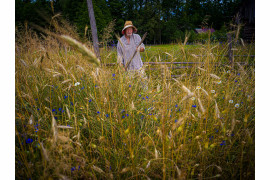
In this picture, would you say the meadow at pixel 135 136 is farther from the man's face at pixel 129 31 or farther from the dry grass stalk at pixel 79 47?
the man's face at pixel 129 31

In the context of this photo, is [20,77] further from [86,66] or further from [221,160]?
[221,160]

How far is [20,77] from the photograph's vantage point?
1.78 metres

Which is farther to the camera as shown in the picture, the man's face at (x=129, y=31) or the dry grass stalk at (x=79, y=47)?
the man's face at (x=129, y=31)

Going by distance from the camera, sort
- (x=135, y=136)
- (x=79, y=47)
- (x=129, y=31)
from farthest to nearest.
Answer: (x=129, y=31) < (x=135, y=136) < (x=79, y=47)

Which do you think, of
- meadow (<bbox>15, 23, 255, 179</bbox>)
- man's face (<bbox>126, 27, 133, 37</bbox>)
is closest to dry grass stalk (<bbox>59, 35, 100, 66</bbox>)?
meadow (<bbox>15, 23, 255, 179</bbox>)

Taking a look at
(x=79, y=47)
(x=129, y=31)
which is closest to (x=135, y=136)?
(x=79, y=47)

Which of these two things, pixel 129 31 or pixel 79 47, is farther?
pixel 129 31

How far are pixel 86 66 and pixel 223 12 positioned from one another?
1306 inches

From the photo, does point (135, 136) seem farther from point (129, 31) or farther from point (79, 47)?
point (129, 31)

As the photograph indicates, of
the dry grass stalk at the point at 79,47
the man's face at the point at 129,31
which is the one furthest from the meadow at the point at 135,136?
the man's face at the point at 129,31

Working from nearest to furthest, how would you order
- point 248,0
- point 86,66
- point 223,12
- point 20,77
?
point 20,77 → point 86,66 → point 248,0 → point 223,12

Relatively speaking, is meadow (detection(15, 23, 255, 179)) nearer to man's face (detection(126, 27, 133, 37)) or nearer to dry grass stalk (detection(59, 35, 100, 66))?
dry grass stalk (detection(59, 35, 100, 66))
